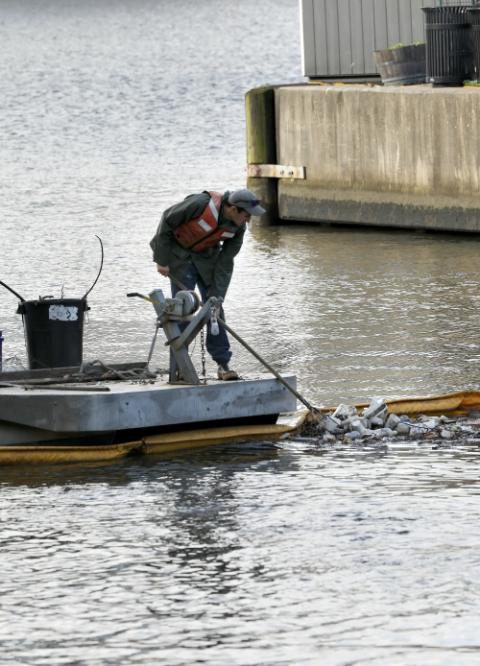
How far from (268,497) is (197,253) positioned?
2.39m

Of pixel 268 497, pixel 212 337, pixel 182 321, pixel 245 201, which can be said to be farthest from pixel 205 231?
pixel 268 497

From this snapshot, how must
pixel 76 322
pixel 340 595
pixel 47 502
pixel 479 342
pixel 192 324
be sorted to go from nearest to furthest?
pixel 340 595 < pixel 47 502 < pixel 192 324 < pixel 76 322 < pixel 479 342

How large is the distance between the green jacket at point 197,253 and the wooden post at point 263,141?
10029mm

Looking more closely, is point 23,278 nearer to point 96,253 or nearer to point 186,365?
point 96,253

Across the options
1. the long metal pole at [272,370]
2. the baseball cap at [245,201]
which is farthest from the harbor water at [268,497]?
the baseball cap at [245,201]

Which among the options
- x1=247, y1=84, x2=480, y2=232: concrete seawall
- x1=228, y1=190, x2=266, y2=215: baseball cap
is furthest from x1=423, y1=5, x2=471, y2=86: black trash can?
x1=228, y1=190, x2=266, y2=215: baseball cap

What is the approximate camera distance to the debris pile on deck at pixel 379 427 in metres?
10.9

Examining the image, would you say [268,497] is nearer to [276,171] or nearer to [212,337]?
[212,337]

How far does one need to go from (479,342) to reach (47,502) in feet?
15.9

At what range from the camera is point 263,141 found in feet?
71.9

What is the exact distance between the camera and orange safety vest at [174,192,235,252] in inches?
450

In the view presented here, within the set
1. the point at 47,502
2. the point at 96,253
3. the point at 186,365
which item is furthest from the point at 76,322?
the point at 96,253

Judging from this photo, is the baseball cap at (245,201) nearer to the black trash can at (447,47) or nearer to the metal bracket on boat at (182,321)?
the metal bracket on boat at (182,321)

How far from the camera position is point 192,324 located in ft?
35.4
